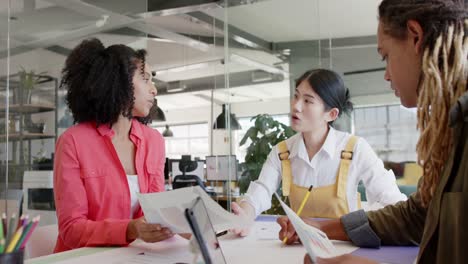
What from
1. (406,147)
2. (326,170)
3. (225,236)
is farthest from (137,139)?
(406,147)

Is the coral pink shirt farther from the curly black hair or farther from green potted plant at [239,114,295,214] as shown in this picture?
green potted plant at [239,114,295,214]

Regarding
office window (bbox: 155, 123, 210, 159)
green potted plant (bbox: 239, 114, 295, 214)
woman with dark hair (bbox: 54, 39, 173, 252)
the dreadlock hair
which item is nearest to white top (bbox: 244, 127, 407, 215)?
woman with dark hair (bbox: 54, 39, 173, 252)

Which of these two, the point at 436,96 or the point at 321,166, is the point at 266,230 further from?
the point at 436,96

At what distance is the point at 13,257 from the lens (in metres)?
0.67

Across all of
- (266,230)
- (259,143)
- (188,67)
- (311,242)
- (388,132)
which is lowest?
(266,230)

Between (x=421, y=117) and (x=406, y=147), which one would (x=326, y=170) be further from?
(x=406, y=147)

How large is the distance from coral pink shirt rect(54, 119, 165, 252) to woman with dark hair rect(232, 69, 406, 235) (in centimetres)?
46

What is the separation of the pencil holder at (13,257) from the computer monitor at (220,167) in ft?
11.2

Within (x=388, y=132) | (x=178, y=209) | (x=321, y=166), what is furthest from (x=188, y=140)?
(x=178, y=209)

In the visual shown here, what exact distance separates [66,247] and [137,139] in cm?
47

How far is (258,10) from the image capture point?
14.5 ft

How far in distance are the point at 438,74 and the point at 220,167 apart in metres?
3.40

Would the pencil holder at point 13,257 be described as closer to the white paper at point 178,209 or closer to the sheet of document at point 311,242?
the white paper at point 178,209

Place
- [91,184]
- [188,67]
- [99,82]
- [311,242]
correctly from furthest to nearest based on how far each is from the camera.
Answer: [188,67] < [99,82] < [91,184] < [311,242]
